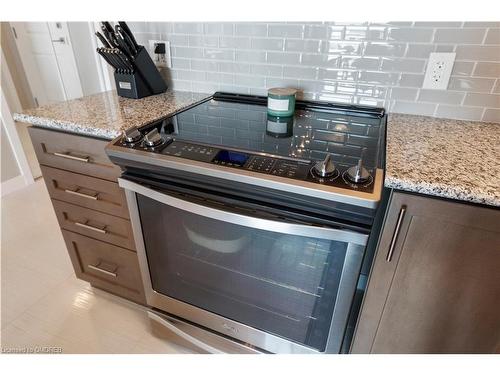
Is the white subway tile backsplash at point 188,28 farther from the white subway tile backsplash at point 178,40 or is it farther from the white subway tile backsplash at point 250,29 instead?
the white subway tile backsplash at point 250,29

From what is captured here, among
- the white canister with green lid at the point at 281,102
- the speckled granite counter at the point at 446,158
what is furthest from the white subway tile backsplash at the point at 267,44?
the speckled granite counter at the point at 446,158

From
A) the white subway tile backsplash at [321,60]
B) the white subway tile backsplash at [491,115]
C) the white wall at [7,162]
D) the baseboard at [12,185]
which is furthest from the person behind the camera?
the baseboard at [12,185]

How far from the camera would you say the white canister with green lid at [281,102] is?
1.13 meters

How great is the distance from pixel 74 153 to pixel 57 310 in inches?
33.0

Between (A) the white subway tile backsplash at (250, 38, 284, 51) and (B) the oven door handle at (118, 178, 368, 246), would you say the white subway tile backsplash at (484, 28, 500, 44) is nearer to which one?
(A) the white subway tile backsplash at (250, 38, 284, 51)

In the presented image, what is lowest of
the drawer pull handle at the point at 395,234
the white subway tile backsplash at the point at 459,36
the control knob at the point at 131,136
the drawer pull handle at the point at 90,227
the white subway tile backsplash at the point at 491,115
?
the drawer pull handle at the point at 90,227

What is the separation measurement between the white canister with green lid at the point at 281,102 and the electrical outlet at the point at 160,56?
648 mm

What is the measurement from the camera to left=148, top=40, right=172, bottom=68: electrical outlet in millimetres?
1461

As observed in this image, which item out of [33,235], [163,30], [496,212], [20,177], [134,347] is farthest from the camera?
[20,177]

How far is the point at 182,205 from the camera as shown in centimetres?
85

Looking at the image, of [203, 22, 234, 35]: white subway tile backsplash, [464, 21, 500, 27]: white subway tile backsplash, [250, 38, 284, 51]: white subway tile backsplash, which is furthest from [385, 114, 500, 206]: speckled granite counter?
[203, 22, 234, 35]: white subway tile backsplash
